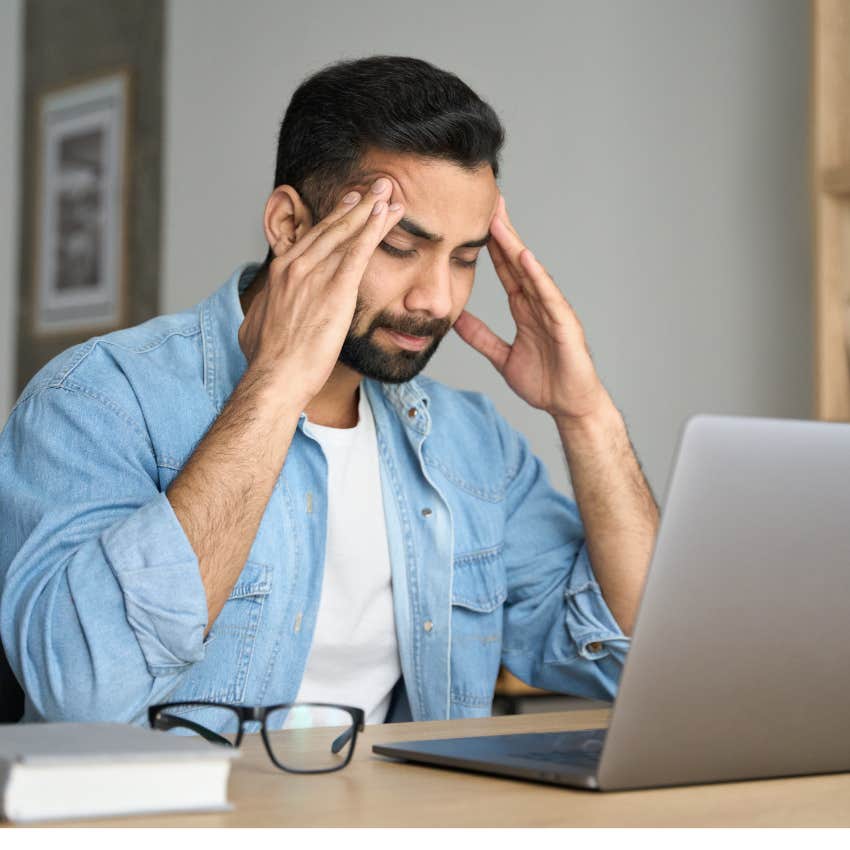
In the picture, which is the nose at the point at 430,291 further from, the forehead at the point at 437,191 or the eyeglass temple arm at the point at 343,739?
the eyeglass temple arm at the point at 343,739

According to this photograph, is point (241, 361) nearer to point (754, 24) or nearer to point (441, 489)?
point (441, 489)

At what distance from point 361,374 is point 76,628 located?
0.61 metres

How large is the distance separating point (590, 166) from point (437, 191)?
1.29 m

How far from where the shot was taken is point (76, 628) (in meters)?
1.08

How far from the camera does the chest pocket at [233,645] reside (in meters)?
1.35

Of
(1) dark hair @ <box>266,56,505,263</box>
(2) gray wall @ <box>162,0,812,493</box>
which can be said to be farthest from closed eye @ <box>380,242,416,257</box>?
(2) gray wall @ <box>162,0,812,493</box>

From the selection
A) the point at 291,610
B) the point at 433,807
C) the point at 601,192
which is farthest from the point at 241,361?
the point at 601,192

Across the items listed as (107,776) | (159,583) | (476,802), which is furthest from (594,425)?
(107,776)

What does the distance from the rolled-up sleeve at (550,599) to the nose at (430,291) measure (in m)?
0.30

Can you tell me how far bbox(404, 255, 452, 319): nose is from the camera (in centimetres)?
152

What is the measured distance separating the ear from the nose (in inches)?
7.4

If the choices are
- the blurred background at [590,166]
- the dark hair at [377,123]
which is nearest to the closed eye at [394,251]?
the dark hair at [377,123]

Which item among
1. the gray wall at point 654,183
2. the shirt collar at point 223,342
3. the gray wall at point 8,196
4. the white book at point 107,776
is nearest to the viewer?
the white book at point 107,776

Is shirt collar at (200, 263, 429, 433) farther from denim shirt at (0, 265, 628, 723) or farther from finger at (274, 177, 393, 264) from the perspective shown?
finger at (274, 177, 393, 264)
